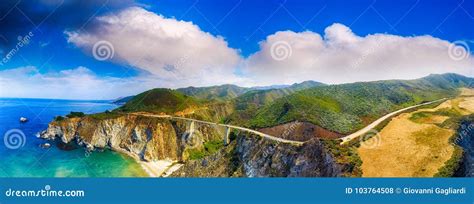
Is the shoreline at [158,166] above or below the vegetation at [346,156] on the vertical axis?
above

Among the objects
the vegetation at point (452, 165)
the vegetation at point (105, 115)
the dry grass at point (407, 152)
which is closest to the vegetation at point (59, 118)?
the vegetation at point (105, 115)

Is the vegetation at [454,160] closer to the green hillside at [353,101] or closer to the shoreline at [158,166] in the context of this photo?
the green hillside at [353,101]

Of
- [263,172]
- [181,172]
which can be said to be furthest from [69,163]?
[263,172]

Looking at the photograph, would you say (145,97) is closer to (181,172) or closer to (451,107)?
(181,172)

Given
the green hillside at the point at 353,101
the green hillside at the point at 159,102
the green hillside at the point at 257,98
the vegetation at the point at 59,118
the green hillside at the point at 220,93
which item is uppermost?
the green hillside at the point at 220,93

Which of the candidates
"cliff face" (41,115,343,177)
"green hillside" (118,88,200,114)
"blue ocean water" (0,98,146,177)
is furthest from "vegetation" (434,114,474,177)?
"green hillside" (118,88,200,114)

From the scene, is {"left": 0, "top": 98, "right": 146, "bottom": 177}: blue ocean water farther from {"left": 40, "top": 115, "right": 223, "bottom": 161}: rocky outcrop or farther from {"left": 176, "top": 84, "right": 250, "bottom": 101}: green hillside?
{"left": 176, "top": 84, "right": 250, "bottom": 101}: green hillside
